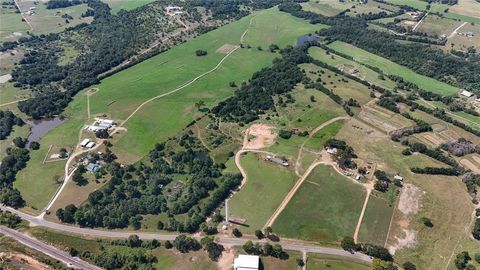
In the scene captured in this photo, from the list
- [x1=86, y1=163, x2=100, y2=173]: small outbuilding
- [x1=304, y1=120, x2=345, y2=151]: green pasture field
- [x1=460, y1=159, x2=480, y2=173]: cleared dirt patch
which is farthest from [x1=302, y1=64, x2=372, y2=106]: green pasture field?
[x1=86, y1=163, x2=100, y2=173]: small outbuilding

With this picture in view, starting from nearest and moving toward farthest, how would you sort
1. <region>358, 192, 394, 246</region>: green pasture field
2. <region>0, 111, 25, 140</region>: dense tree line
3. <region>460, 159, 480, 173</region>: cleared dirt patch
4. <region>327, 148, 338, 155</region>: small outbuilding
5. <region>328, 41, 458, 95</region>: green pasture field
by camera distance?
<region>358, 192, 394, 246</region>: green pasture field
<region>460, 159, 480, 173</region>: cleared dirt patch
<region>327, 148, 338, 155</region>: small outbuilding
<region>0, 111, 25, 140</region>: dense tree line
<region>328, 41, 458, 95</region>: green pasture field

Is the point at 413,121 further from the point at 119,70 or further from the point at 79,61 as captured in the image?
the point at 79,61

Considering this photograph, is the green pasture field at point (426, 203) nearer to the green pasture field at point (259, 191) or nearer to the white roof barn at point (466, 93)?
the green pasture field at point (259, 191)

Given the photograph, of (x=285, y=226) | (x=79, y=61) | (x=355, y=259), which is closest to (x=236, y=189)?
(x=285, y=226)

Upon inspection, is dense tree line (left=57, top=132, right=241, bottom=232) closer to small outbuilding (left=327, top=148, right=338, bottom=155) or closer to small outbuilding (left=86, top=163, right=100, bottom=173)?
small outbuilding (left=86, top=163, right=100, bottom=173)

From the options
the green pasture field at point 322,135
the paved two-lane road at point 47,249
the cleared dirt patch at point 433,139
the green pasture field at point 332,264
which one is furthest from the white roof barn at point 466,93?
the paved two-lane road at point 47,249
